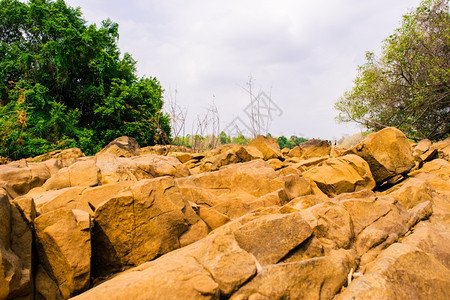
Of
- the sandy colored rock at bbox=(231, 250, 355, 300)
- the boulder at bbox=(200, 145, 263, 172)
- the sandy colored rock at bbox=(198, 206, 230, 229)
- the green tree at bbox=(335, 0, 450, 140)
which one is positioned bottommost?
the sandy colored rock at bbox=(231, 250, 355, 300)

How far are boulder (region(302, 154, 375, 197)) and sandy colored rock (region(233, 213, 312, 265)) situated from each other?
13.4 feet

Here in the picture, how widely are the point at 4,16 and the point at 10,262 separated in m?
22.9

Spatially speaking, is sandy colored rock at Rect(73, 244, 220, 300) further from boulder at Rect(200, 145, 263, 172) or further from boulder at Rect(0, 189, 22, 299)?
boulder at Rect(200, 145, 263, 172)

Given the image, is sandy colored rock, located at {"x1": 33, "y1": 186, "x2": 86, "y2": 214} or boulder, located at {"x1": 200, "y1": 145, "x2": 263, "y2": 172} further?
boulder, located at {"x1": 200, "y1": 145, "x2": 263, "y2": 172}

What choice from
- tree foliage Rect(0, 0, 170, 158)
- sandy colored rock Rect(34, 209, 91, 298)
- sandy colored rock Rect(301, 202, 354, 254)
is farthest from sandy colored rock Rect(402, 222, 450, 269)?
tree foliage Rect(0, 0, 170, 158)

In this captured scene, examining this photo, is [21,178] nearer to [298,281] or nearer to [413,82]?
[298,281]

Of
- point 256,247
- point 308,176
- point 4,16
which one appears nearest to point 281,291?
point 256,247

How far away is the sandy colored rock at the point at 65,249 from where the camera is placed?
136 inches

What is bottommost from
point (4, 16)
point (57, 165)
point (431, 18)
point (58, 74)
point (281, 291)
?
point (281, 291)

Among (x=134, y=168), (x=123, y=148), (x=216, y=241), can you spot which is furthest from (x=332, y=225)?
(x=123, y=148)

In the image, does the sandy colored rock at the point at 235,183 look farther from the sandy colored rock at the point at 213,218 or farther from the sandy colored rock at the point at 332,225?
the sandy colored rock at the point at 332,225

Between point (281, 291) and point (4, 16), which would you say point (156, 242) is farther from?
point (4, 16)

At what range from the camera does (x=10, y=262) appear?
2.82 meters

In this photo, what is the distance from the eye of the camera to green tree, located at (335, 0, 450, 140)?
50.9 ft
